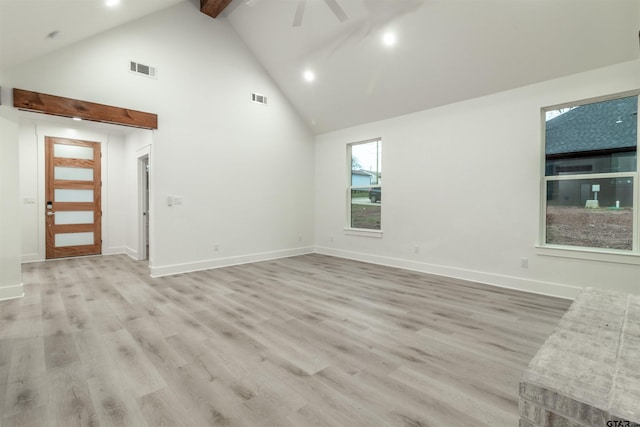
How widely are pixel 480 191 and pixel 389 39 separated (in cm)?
254

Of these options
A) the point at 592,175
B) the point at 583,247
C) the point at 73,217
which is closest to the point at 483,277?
the point at 583,247

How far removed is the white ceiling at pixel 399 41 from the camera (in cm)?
311

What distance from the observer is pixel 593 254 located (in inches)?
140

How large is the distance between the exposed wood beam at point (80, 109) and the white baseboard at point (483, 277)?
14.3 ft

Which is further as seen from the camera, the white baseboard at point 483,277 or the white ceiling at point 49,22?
the white baseboard at point 483,277

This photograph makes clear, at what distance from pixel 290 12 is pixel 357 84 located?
1525mm

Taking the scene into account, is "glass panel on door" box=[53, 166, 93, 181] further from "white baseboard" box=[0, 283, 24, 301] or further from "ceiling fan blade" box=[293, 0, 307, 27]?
"ceiling fan blade" box=[293, 0, 307, 27]

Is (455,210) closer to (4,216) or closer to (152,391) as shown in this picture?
(152,391)

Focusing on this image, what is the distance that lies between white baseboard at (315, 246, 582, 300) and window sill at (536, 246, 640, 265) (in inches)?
14.9

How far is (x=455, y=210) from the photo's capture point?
4.70 m

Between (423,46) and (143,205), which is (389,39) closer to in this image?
(423,46)

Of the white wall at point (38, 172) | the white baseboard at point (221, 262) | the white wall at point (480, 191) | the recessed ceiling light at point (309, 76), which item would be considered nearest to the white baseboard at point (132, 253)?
the white wall at point (38, 172)

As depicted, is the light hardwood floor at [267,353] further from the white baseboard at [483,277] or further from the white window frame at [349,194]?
the white window frame at [349,194]

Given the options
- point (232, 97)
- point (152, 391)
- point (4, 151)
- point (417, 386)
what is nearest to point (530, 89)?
point (417, 386)
